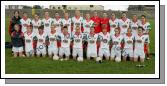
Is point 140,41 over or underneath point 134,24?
underneath

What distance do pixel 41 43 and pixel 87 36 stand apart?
1340mm

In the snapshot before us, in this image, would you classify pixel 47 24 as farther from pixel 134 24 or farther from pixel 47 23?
pixel 134 24

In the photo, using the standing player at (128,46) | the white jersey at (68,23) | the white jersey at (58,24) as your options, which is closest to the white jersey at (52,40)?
the white jersey at (58,24)

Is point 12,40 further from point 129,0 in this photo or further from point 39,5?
point 129,0

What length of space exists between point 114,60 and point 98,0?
1.76 m

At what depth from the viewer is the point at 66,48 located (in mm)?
14977

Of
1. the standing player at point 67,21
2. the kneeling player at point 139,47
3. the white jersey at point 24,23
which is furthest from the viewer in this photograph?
the white jersey at point 24,23

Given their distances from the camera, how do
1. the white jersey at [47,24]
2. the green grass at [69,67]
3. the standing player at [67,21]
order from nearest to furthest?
the green grass at [69,67], the standing player at [67,21], the white jersey at [47,24]

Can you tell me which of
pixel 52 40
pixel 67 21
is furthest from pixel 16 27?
pixel 67 21

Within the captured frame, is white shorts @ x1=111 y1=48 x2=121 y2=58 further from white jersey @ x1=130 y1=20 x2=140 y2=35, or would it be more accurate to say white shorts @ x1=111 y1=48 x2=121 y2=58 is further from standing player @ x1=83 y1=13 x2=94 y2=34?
standing player @ x1=83 y1=13 x2=94 y2=34

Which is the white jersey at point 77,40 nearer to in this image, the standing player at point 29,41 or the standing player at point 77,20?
the standing player at point 77,20

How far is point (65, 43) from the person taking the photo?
1499 cm

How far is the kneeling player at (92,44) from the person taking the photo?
14844 mm

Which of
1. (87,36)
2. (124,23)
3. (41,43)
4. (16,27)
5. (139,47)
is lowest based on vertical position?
(139,47)
